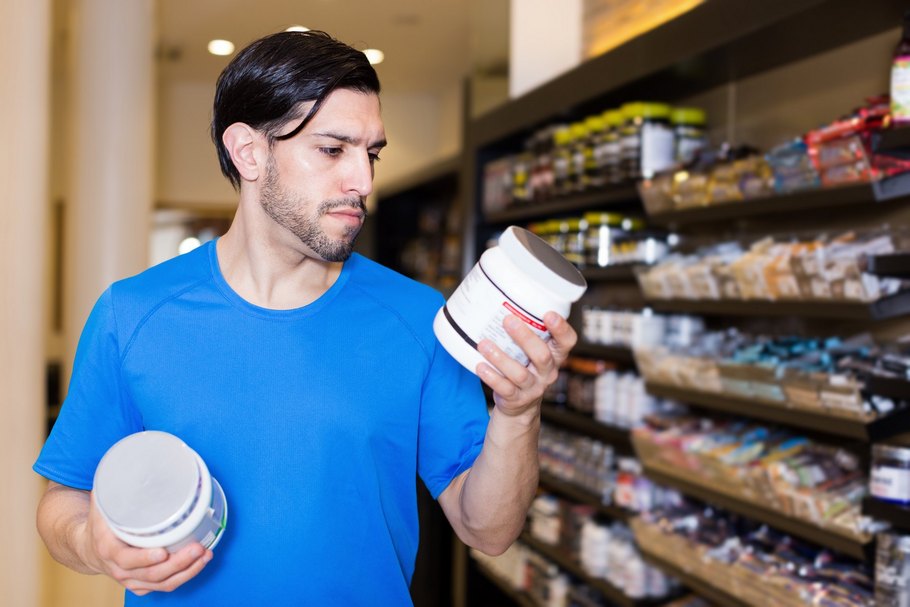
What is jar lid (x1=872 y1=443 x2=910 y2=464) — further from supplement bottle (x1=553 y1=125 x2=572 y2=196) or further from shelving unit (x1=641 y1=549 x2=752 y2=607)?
supplement bottle (x1=553 y1=125 x2=572 y2=196)

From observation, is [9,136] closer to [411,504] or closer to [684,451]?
[411,504]

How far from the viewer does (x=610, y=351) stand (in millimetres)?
3555

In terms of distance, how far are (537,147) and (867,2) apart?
1.98m

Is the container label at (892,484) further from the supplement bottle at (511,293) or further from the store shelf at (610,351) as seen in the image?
the supplement bottle at (511,293)

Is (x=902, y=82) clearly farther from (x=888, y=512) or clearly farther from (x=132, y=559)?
(x=132, y=559)

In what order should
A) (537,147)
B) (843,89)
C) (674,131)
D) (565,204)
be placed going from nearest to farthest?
1. (843,89)
2. (674,131)
3. (565,204)
4. (537,147)

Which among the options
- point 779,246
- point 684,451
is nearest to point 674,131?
point 779,246

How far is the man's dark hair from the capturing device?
1498 mm

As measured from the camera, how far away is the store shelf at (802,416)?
223 centimetres

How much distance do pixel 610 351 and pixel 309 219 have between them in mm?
2258

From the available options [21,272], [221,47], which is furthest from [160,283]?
[221,47]

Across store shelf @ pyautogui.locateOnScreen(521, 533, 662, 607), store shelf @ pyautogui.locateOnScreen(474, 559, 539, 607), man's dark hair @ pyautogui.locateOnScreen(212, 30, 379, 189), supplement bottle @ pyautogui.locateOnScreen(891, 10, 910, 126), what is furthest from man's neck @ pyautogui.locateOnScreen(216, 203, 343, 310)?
store shelf @ pyautogui.locateOnScreen(474, 559, 539, 607)

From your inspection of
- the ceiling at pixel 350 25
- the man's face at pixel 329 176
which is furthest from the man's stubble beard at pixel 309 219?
the ceiling at pixel 350 25

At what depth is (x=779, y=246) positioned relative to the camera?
258cm
